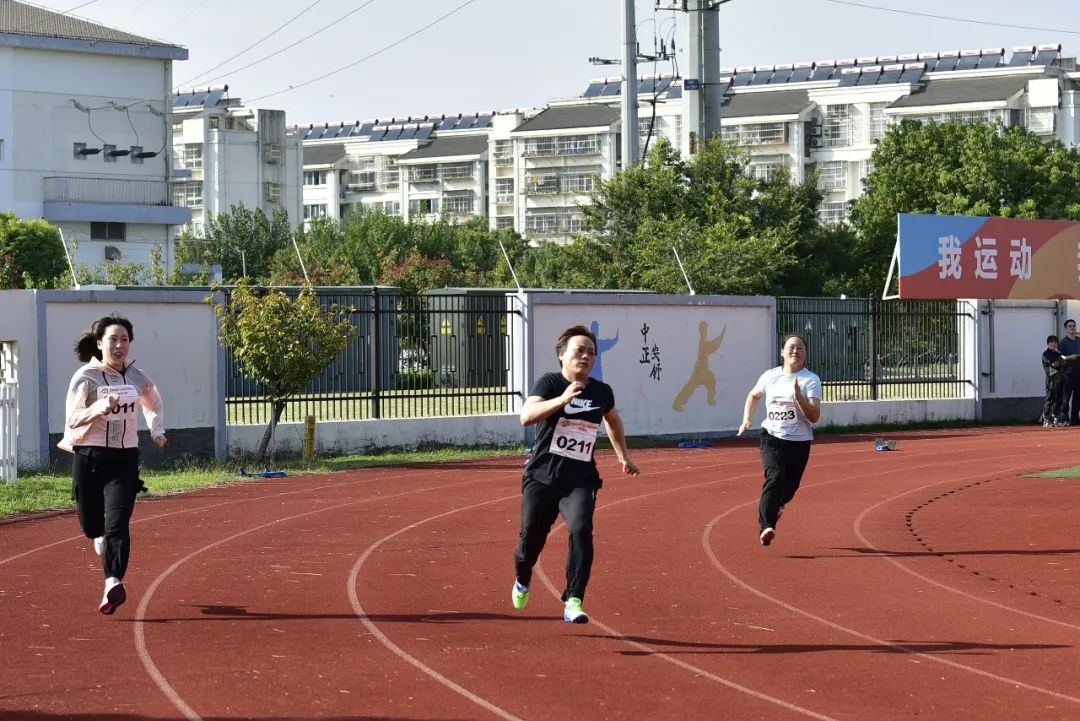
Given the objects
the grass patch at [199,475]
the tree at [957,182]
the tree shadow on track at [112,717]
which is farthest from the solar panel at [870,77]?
the tree shadow on track at [112,717]

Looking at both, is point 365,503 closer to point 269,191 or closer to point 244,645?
point 244,645

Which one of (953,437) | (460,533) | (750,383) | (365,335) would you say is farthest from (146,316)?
(953,437)

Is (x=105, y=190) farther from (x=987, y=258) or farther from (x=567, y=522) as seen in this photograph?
(x=567, y=522)

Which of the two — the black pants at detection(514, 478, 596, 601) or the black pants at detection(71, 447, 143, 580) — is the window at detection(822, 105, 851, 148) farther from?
the black pants at detection(514, 478, 596, 601)

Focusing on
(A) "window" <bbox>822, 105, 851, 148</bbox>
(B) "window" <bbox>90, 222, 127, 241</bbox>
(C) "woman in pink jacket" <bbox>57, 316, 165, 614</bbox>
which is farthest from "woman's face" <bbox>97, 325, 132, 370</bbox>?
(A) "window" <bbox>822, 105, 851, 148</bbox>

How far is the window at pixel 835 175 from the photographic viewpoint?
11319 centimetres

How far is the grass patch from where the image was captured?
16953 mm

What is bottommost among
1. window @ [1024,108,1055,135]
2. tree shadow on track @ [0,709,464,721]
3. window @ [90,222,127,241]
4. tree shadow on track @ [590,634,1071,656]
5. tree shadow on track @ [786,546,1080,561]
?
tree shadow on track @ [786,546,1080,561]

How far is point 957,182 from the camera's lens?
60.1 meters

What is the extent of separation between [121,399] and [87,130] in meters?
64.8

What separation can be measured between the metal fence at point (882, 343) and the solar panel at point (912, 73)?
277 feet

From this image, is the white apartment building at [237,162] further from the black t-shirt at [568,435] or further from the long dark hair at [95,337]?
the black t-shirt at [568,435]

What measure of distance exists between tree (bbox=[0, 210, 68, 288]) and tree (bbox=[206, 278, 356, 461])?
35852 millimetres

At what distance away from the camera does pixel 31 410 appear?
65.7ft
